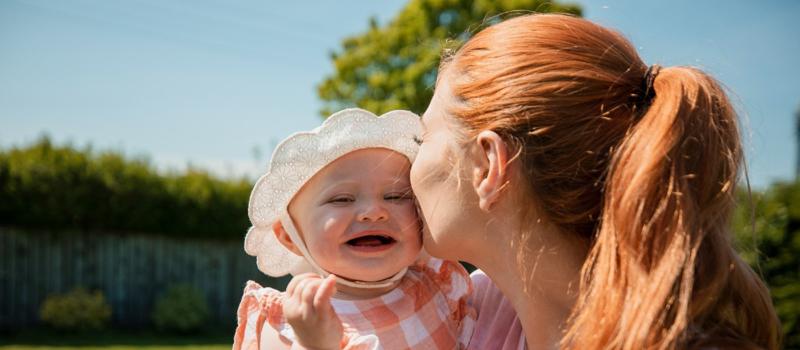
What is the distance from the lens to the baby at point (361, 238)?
2.18 meters

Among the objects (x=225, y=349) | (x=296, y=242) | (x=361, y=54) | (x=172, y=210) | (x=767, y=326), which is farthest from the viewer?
(x=361, y=54)

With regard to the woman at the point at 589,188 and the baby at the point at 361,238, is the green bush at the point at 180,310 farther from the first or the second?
the woman at the point at 589,188

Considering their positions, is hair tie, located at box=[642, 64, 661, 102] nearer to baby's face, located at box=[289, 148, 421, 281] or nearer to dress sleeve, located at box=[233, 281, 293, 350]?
baby's face, located at box=[289, 148, 421, 281]

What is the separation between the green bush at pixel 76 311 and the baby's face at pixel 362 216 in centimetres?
1265

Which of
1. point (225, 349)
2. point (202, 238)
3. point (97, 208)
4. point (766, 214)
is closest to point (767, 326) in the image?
point (766, 214)

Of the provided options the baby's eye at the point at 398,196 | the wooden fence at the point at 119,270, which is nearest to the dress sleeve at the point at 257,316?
the baby's eye at the point at 398,196

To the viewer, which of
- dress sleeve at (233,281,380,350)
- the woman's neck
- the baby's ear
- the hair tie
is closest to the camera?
the hair tie

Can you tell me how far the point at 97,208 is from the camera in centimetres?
1387

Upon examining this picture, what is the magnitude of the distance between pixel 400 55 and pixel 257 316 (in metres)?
15.7

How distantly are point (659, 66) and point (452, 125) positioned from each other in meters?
0.54

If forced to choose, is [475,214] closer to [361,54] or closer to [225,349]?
[225,349]

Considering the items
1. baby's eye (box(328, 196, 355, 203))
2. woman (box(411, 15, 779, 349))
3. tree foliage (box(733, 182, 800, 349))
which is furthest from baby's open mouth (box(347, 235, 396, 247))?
tree foliage (box(733, 182, 800, 349))

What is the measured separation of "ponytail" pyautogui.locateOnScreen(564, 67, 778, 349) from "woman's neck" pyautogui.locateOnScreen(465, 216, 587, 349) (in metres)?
0.15

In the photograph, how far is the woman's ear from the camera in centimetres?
180
